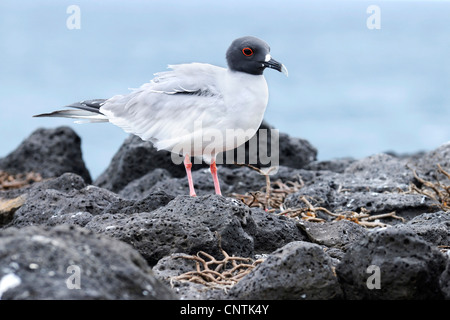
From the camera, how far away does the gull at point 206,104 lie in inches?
305

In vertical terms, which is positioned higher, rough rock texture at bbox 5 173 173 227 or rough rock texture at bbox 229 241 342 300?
rough rock texture at bbox 229 241 342 300

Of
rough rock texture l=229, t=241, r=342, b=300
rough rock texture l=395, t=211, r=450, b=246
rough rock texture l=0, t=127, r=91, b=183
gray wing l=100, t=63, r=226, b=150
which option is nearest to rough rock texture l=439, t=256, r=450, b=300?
rough rock texture l=229, t=241, r=342, b=300

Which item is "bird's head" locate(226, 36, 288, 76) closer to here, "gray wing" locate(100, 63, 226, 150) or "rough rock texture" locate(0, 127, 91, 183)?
"gray wing" locate(100, 63, 226, 150)

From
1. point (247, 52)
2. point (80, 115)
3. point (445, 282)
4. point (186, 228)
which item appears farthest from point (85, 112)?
point (445, 282)

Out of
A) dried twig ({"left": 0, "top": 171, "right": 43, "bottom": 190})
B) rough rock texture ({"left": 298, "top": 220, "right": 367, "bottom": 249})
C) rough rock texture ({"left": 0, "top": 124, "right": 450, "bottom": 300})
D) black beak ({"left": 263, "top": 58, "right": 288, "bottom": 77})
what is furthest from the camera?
dried twig ({"left": 0, "top": 171, "right": 43, "bottom": 190})

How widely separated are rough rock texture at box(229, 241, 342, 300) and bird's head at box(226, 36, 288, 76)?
317 cm

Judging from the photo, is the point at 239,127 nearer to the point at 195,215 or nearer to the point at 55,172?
the point at 195,215

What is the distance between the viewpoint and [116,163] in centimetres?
1264

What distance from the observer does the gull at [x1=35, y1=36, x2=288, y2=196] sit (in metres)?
7.76

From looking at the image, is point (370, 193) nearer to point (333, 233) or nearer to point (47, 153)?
point (333, 233)

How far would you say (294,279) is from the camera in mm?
5070

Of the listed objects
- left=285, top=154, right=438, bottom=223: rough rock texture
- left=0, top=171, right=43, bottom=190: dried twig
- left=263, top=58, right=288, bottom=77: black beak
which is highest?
left=263, top=58, right=288, bottom=77: black beak

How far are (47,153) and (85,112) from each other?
4.71m

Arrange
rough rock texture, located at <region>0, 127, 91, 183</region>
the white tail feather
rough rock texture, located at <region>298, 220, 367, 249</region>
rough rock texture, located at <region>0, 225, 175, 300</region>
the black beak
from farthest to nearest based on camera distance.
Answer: rough rock texture, located at <region>0, 127, 91, 183</region> < the white tail feather < the black beak < rough rock texture, located at <region>298, 220, 367, 249</region> < rough rock texture, located at <region>0, 225, 175, 300</region>
